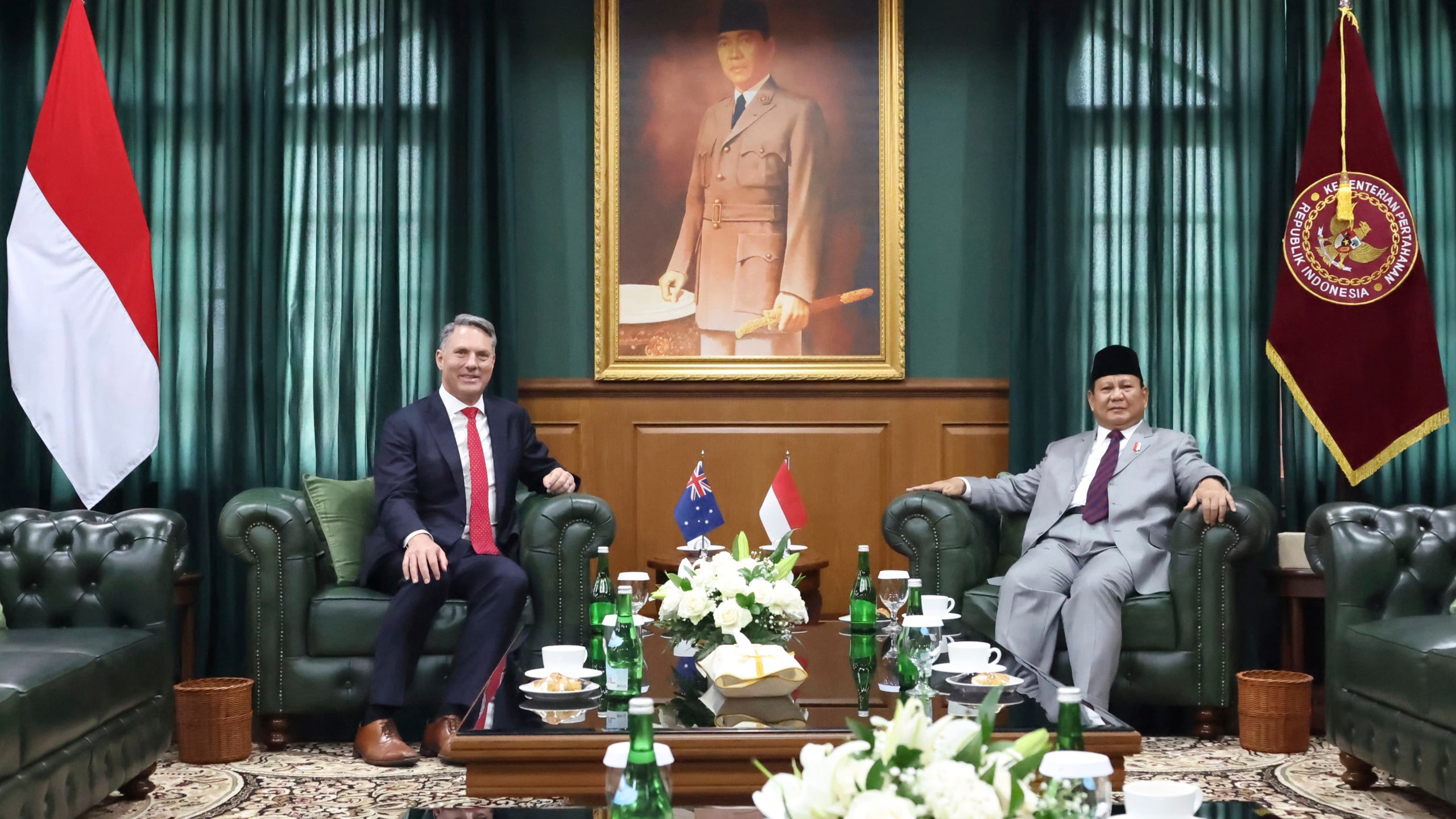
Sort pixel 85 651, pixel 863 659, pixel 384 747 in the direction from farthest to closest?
pixel 384 747, pixel 85 651, pixel 863 659

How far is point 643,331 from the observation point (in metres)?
5.09

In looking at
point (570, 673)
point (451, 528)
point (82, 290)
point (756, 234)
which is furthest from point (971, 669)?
point (82, 290)

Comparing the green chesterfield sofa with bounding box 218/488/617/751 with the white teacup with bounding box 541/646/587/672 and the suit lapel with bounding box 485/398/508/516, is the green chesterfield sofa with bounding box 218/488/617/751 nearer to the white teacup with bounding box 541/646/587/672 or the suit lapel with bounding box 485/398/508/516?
the suit lapel with bounding box 485/398/508/516

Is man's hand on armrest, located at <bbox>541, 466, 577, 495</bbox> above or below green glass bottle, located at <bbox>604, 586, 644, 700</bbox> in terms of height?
above

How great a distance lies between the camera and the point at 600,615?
2955mm

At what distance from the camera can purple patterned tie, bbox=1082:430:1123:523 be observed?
4.26 m

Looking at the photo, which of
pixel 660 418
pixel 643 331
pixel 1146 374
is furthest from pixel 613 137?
pixel 1146 374

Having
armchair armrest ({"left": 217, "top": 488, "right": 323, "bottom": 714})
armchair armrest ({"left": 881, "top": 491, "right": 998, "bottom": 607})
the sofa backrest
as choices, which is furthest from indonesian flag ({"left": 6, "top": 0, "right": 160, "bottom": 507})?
armchair armrest ({"left": 881, "top": 491, "right": 998, "bottom": 607})

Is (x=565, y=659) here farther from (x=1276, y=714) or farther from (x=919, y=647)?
(x=1276, y=714)

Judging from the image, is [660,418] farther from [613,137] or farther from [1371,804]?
[1371,804]

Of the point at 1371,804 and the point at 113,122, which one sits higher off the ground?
the point at 113,122

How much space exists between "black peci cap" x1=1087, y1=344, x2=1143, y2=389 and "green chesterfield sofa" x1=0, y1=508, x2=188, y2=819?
3.03 meters

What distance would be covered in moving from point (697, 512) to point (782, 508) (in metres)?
0.29

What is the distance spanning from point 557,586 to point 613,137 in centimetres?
193
